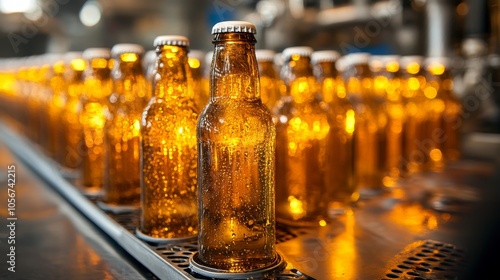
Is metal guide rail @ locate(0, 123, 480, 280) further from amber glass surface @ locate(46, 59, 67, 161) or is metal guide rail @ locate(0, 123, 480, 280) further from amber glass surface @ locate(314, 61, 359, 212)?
amber glass surface @ locate(46, 59, 67, 161)

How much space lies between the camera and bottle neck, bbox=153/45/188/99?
80 centimetres

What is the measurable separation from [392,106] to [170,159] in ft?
2.37

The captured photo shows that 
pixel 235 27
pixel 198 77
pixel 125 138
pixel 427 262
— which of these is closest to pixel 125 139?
pixel 125 138

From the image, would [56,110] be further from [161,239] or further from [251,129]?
[251,129]

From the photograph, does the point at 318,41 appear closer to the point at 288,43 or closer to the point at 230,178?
the point at 288,43

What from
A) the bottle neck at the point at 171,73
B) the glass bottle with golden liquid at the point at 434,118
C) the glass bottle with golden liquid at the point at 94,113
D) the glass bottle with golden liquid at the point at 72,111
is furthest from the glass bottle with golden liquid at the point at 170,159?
the glass bottle with golden liquid at the point at 434,118

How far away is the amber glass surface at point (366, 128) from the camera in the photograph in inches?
46.0

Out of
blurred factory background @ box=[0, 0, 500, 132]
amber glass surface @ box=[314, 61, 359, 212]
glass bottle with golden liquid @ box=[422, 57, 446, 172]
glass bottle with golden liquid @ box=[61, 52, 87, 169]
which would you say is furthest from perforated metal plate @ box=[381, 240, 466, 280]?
blurred factory background @ box=[0, 0, 500, 132]

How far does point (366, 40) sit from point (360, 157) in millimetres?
1752

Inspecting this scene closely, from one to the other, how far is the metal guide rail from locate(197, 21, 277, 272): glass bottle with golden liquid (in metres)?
0.04

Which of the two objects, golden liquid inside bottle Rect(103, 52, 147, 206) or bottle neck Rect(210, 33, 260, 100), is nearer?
bottle neck Rect(210, 33, 260, 100)

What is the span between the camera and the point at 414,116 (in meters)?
1.39

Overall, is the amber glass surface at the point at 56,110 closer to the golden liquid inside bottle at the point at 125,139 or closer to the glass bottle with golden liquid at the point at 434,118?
the golden liquid inside bottle at the point at 125,139

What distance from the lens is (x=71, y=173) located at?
4.43ft
